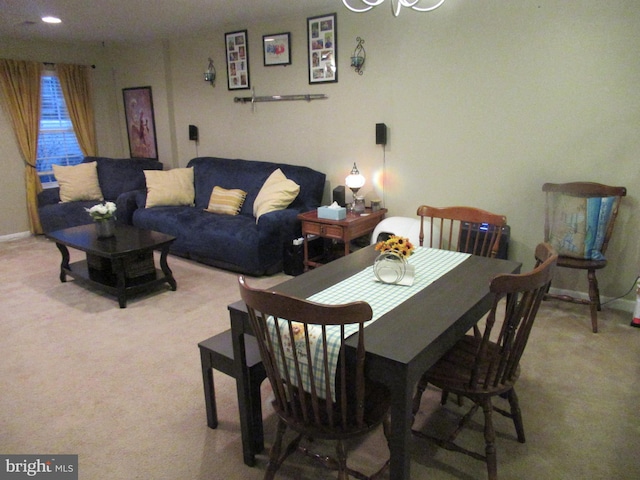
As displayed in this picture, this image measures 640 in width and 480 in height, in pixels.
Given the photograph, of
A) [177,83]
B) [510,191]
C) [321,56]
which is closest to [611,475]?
[510,191]

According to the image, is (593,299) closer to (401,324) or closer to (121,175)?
(401,324)

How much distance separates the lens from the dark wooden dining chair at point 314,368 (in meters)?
1.31

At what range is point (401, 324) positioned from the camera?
1.53 m

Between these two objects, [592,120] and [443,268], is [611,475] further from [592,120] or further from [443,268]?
[592,120]

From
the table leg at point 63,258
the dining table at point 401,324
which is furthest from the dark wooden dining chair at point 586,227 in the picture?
the table leg at point 63,258

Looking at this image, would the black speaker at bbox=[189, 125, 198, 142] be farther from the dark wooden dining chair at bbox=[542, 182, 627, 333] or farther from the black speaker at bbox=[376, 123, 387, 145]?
the dark wooden dining chair at bbox=[542, 182, 627, 333]

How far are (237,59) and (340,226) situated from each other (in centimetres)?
235

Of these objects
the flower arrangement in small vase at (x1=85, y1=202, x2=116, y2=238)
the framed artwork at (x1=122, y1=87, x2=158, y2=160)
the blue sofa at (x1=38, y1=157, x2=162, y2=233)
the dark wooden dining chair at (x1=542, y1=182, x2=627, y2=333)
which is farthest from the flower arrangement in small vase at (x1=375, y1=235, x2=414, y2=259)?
the framed artwork at (x1=122, y1=87, x2=158, y2=160)

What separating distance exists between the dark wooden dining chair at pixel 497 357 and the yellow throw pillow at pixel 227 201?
3155 mm

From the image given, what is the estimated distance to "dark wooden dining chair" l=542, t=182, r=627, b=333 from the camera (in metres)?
2.98

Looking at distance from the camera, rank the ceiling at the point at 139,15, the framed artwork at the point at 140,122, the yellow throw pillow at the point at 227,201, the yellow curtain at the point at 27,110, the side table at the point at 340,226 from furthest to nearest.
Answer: the framed artwork at the point at 140,122
the yellow curtain at the point at 27,110
the yellow throw pillow at the point at 227,201
the ceiling at the point at 139,15
the side table at the point at 340,226

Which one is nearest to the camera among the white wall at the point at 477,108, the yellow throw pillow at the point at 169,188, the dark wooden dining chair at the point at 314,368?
the dark wooden dining chair at the point at 314,368

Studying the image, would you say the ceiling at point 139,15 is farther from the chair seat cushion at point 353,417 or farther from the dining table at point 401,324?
the chair seat cushion at point 353,417

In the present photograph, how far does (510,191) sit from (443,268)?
1.77 m
